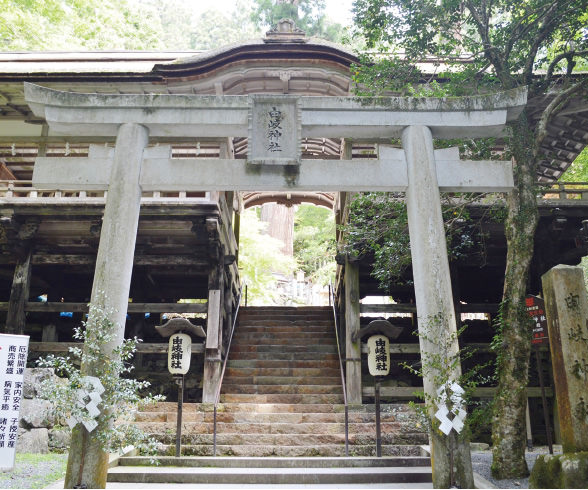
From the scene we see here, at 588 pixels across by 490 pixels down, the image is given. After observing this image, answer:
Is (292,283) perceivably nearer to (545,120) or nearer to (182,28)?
(545,120)

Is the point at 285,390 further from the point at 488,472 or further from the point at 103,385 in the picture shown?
the point at 103,385

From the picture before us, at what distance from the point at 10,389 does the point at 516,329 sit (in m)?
6.01

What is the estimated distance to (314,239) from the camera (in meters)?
24.1

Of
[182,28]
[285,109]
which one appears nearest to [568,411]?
[285,109]

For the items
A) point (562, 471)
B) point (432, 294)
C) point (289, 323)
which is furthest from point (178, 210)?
point (562, 471)

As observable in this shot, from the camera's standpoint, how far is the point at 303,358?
11.5m

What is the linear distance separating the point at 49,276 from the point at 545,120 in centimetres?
1238

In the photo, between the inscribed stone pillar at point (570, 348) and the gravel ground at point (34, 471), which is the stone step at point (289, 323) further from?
the inscribed stone pillar at point (570, 348)

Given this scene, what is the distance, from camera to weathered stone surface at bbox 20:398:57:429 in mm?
8359

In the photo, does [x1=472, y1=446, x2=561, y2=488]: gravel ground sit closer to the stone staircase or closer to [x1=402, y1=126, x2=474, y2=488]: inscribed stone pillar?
the stone staircase

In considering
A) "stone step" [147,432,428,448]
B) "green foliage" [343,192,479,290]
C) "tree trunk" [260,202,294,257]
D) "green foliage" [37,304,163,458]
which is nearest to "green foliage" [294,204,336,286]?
"tree trunk" [260,202,294,257]

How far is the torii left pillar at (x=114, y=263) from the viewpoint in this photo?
480cm

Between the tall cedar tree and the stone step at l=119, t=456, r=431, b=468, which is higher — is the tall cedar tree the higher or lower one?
the higher one

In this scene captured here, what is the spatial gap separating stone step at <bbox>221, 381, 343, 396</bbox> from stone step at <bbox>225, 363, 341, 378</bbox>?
18.2 inches
